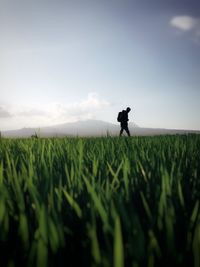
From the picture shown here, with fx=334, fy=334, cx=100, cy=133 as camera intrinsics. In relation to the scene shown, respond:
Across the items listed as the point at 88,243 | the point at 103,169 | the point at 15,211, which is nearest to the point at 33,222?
the point at 15,211

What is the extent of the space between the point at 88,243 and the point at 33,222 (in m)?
0.28

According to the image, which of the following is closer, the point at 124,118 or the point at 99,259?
the point at 99,259

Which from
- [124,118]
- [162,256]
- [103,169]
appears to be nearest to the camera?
[162,256]

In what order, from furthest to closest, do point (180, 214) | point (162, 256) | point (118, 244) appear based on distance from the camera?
point (180, 214) → point (162, 256) → point (118, 244)

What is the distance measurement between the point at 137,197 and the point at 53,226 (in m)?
0.53

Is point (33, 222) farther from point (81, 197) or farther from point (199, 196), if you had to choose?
point (199, 196)

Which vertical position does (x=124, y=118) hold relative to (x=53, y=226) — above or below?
above

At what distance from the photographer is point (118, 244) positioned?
0.50 meters

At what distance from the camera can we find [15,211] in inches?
40.0

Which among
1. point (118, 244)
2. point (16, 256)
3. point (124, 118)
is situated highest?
point (124, 118)

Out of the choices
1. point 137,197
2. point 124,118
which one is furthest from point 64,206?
point 124,118

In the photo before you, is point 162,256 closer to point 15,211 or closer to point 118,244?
point 118,244

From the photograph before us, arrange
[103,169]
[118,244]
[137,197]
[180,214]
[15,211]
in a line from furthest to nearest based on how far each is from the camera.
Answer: [103,169] < [137,197] < [15,211] < [180,214] < [118,244]

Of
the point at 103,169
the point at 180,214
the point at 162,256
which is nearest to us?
the point at 162,256
